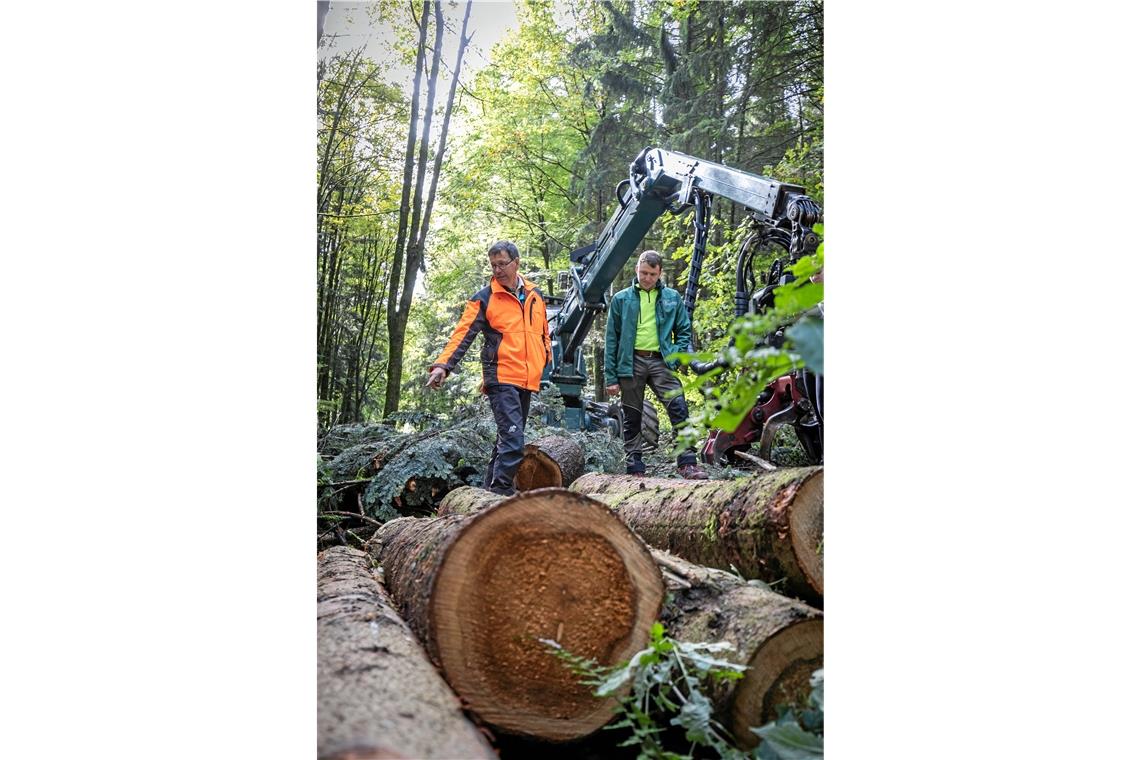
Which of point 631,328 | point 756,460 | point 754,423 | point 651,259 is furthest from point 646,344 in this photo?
point 756,460

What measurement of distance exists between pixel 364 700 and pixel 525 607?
47 centimetres

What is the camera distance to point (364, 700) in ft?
5.82

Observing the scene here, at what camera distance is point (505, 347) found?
3.29 meters

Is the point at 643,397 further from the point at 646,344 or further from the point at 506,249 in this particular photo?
the point at 506,249

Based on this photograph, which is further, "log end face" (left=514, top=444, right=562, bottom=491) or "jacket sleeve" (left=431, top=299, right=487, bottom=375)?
"log end face" (left=514, top=444, right=562, bottom=491)

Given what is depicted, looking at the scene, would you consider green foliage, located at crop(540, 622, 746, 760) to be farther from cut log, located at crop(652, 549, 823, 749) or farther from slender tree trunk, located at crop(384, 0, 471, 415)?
slender tree trunk, located at crop(384, 0, 471, 415)

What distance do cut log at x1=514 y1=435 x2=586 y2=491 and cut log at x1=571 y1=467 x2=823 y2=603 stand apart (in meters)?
0.65

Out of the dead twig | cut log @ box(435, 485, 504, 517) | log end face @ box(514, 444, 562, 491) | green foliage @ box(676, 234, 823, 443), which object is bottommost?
cut log @ box(435, 485, 504, 517)

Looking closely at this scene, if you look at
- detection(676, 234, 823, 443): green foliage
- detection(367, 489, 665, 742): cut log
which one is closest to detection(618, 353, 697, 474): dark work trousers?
detection(367, 489, 665, 742): cut log

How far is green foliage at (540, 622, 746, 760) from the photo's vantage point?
2051mm

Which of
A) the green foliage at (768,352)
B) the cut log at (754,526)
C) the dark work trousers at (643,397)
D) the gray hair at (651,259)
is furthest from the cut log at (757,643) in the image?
the gray hair at (651,259)

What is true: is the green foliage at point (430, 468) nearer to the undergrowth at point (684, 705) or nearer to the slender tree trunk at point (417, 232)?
the slender tree trunk at point (417, 232)
